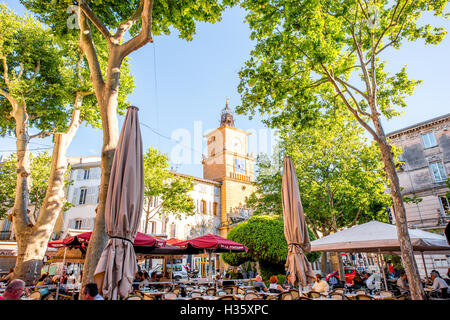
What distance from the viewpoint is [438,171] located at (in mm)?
24594

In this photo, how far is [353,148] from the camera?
18031 millimetres

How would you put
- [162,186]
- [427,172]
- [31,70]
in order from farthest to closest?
[427,172] < [162,186] < [31,70]

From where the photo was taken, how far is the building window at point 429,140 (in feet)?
82.3

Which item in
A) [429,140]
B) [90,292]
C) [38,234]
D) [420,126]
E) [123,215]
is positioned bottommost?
[90,292]

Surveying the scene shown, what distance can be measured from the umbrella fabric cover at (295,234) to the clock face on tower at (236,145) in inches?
1423

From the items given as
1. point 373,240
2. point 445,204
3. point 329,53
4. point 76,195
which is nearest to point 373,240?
point 373,240

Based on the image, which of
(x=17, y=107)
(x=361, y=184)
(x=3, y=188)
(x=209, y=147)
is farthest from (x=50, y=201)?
(x=209, y=147)

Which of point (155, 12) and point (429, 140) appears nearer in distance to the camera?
→ point (155, 12)

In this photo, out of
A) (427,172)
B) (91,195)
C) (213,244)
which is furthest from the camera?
(91,195)

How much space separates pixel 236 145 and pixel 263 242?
1143 inches

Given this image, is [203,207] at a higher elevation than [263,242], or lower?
higher

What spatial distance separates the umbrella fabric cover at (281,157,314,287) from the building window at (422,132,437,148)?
2489 cm

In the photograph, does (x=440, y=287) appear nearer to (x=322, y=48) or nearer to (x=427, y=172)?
(x=322, y=48)
